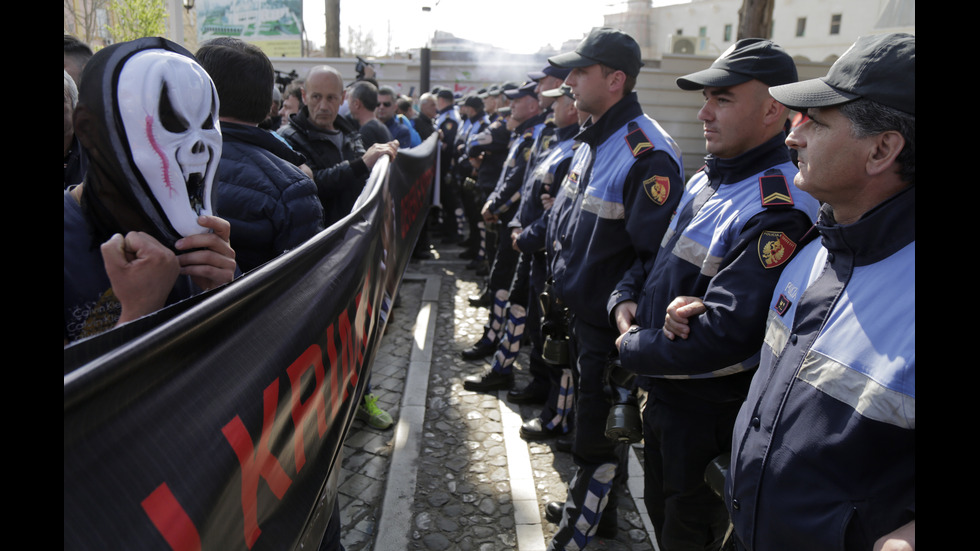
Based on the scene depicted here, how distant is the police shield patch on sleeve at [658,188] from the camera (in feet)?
9.48

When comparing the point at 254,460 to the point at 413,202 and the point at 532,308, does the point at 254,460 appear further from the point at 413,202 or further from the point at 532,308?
the point at 413,202

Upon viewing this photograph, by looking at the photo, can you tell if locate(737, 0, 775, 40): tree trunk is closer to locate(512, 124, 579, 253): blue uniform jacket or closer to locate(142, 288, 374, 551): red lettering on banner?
locate(512, 124, 579, 253): blue uniform jacket

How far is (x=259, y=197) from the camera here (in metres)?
2.23

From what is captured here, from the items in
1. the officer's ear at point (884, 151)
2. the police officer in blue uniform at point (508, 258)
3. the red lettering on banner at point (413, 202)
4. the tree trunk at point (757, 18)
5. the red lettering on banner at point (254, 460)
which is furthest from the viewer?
the tree trunk at point (757, 18)

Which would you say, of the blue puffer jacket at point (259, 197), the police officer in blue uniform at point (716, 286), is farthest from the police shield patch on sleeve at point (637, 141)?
the blue puffer jacket at point (259, 197)

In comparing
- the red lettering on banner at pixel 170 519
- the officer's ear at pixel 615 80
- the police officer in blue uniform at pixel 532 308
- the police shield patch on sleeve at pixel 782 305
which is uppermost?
the officer's ear at pixel 615 80

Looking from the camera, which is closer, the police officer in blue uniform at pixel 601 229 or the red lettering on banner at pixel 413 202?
the police officer in blue uniform at pixel 601 229

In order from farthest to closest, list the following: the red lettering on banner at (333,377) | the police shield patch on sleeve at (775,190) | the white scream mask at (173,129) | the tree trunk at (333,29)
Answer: the tree trunk at (333,29)
the police shield patch on sleeve at (775,190)
the red lettering on banner at (333,377)
the white scream mask at (173,129)

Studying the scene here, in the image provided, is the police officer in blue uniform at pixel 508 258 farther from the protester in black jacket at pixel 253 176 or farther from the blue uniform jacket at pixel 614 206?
the protester in black jacket at pixel 253 176

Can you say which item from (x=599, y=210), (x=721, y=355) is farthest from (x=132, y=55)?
(x=599, y=210)

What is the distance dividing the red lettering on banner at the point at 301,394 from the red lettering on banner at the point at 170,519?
53 cm

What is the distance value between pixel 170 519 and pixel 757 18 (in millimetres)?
13953

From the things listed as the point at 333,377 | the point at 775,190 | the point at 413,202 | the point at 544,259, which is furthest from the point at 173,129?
the point at 413,202
